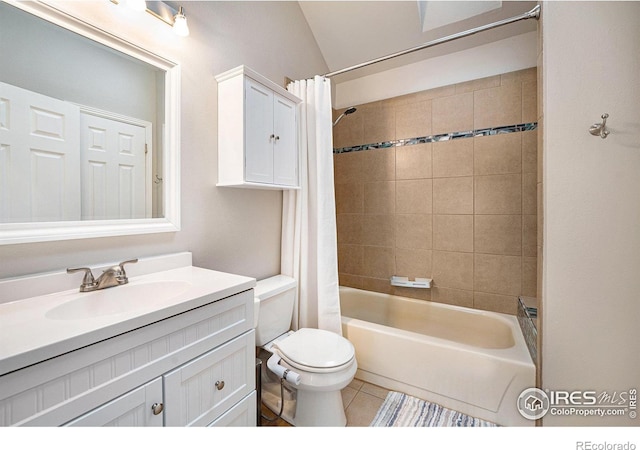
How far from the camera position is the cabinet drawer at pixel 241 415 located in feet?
3.17

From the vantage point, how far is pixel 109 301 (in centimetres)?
96

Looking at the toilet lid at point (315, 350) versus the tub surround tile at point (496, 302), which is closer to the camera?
the toilet lid at point (315, 350)

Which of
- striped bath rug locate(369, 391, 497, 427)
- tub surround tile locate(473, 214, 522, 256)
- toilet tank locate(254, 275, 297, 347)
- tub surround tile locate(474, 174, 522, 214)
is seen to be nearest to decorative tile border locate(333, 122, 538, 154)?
tub surround tile locate(474, 174, 522, 214)

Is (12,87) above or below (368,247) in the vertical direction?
above

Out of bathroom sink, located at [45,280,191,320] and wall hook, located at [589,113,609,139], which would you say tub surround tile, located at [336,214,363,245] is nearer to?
wall hook, located at [589,113,609,139]

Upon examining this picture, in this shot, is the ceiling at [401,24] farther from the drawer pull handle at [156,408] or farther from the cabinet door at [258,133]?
the drawer pull handle at [156,408]

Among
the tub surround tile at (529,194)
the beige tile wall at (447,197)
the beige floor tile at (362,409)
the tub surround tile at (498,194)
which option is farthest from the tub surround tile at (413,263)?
the beige floor tile at (362,409)

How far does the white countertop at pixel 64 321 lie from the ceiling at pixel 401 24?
86.2 inches

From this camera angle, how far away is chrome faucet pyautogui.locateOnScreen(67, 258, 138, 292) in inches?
38.5

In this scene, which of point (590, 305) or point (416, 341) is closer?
point (590, 305)

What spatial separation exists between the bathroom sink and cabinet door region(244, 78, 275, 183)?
0.66 metres

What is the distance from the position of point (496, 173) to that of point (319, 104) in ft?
4.70

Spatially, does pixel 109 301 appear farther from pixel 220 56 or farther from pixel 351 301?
pixel 351 301
